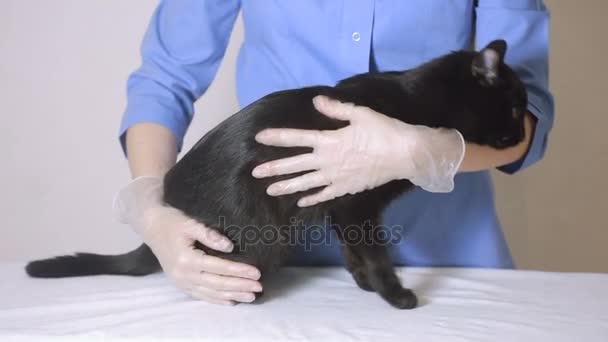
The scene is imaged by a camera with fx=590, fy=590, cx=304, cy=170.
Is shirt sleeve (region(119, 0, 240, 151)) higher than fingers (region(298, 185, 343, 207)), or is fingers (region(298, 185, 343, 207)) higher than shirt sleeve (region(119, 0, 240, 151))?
shirt sleeve (region(119, 0, 240, 151))

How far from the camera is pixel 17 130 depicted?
129cm

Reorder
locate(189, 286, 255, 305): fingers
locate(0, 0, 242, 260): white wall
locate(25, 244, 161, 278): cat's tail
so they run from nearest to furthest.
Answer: locate(189, 286, 255, 305): fingers
locate(25, 244, 161, 278): cat's tail
locate(0, 0, 242, 260): white wall

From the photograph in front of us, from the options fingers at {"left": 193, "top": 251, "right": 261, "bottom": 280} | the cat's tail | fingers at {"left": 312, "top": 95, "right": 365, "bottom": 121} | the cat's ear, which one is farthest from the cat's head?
the cat's tail

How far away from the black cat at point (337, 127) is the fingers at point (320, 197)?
1.1 inches

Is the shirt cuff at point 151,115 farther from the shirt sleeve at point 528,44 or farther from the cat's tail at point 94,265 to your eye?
the shirt sleeve at point 528,44

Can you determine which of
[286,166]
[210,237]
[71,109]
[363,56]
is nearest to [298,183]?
[286,166]

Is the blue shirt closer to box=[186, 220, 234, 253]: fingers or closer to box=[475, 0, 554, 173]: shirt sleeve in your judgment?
box=[475, 0, 554, 173]: shirt sleeve

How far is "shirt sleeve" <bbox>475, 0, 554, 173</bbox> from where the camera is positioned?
0.84m

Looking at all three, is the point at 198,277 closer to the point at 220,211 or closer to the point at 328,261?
the point at 220,211

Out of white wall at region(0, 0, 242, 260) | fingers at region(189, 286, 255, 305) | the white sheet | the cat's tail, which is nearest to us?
the white sheet

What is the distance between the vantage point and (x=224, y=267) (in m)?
0.75

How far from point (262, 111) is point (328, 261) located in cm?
30

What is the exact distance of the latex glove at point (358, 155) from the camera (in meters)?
0.72

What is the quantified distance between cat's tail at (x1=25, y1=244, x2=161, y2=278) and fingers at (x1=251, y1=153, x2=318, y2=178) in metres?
0.25
